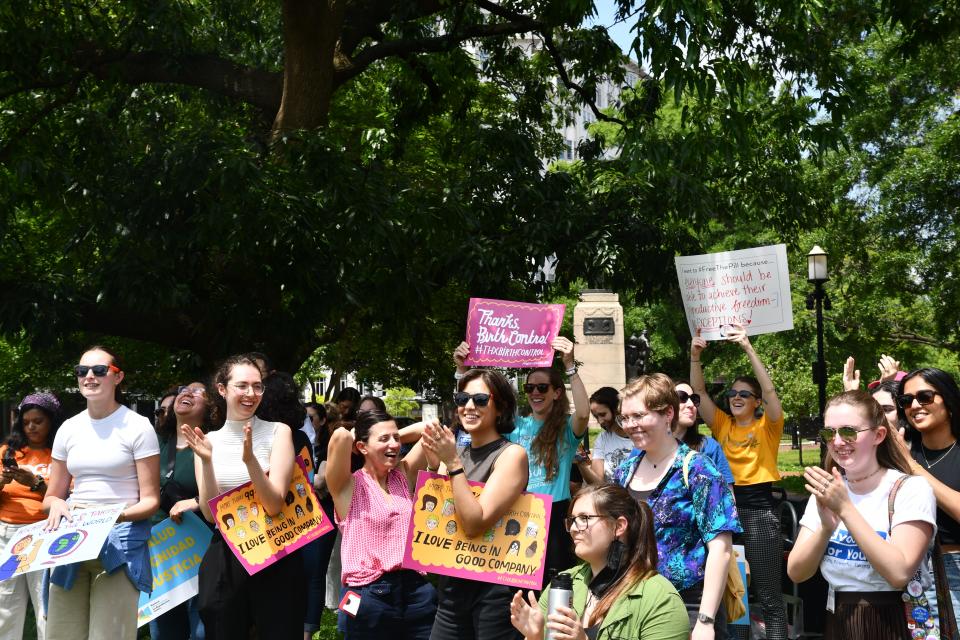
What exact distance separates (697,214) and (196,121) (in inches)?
324

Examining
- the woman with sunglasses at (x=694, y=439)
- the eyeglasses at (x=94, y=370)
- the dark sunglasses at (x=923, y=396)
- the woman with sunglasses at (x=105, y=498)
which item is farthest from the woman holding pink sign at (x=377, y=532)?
the dark sunglasses at (x=923, y=396)

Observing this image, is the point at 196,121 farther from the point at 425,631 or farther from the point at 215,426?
the point at 425,631

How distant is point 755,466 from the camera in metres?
7.43

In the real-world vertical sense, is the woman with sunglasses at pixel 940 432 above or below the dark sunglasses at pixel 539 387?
below

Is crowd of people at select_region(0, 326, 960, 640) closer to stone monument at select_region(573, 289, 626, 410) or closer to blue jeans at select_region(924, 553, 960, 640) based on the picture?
blue jeans at select_region(924, 553, 960, 640)

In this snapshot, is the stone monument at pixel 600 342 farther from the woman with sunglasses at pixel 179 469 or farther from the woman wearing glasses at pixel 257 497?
the woman wearing glasses at pixel 257 497

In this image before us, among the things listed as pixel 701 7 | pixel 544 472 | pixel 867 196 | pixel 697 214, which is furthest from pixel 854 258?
pixel 544 472

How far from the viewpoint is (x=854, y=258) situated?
71.7 feet

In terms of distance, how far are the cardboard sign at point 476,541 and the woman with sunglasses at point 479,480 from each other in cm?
5

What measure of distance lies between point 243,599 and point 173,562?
93 centimetres

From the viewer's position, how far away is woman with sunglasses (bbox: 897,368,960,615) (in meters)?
4.54

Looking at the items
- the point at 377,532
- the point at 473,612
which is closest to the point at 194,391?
the point at 377,532

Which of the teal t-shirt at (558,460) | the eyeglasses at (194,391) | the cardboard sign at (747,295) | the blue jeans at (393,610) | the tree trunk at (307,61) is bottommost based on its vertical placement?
the blue jeans at (393,610)

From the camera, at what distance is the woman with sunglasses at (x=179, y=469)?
636 centimetres
